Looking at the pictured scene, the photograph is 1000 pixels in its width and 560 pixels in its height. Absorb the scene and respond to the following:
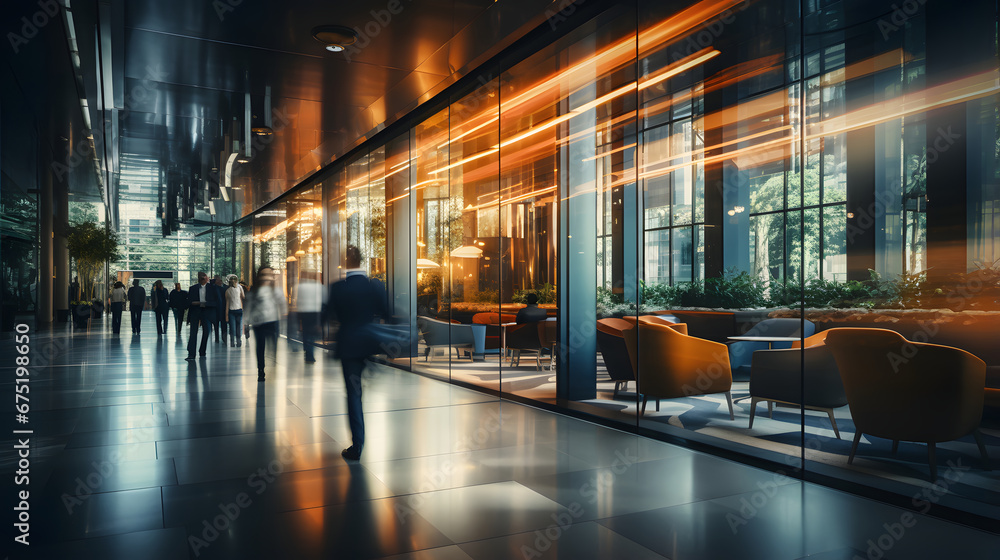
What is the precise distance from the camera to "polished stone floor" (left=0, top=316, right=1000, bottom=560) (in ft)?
11.4

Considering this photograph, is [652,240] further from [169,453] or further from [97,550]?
[97,550]

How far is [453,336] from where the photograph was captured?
11.9 metres

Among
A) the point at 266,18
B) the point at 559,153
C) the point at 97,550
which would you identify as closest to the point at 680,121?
the point at 559,153

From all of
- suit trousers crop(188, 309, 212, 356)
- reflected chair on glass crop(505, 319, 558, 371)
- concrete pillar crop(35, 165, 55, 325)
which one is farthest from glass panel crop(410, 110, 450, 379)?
concrete pillar crop(35, 165, 55, 325)

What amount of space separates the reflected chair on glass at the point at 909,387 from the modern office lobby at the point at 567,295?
0.02 meters

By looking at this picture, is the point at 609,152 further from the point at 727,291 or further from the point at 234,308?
the point at 234,308

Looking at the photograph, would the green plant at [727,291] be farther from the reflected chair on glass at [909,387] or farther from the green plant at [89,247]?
the green plant at [89,247]

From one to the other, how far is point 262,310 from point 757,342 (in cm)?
757

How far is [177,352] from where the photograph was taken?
1493cm

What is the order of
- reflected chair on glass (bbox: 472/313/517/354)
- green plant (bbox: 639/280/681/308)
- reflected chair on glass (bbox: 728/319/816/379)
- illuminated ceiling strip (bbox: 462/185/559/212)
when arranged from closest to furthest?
reflected chair on glass (bbox: 728/319/816/379)
green plant (bbox: 639/280/681/308)
illuminated ceiling strip (bbox: 462/185/559/212)
reflected chair on glass (bbox: 472/313/517/354)

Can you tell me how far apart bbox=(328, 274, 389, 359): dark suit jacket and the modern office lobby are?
0.15 ft

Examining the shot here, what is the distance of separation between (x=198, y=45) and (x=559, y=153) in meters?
4.73

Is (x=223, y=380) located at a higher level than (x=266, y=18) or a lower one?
lower

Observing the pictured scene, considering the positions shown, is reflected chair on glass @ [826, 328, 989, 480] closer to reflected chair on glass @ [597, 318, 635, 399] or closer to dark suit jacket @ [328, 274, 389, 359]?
reflected chair on glass @ [597, 318, 635, 399]
